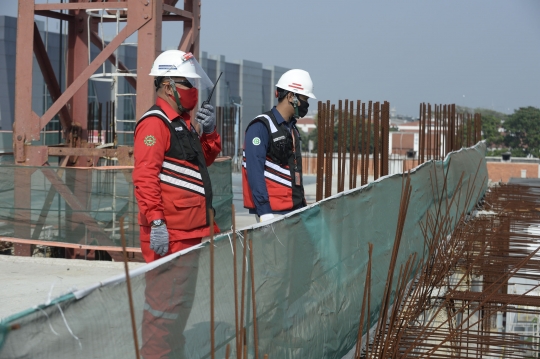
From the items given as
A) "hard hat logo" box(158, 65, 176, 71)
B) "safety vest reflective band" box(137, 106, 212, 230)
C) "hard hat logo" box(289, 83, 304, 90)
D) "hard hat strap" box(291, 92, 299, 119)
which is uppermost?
"hard hat logo" box(289, 83, 304, 90)

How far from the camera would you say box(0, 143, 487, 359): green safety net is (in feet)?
7.28

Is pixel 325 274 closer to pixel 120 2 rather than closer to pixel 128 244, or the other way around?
pixel 128 244

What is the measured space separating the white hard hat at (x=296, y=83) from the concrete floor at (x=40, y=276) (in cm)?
256

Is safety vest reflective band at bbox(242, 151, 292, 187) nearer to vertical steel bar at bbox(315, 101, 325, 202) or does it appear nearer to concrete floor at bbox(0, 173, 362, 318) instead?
concrete floor at bbox(0, 173, 362, 318)

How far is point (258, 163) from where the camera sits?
5.73 m

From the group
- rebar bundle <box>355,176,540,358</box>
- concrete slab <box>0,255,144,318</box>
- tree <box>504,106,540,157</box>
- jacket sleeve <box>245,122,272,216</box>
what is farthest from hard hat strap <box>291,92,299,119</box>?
tree <box>504,106,540,157</box>

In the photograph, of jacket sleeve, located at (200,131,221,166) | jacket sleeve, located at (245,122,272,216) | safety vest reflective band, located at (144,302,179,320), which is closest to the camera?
safety vest reflective band, located at (144,302,179,320)

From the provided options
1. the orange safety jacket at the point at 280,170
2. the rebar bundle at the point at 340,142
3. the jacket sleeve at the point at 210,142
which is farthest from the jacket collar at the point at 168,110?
the rebar bundle at the point at 340,142

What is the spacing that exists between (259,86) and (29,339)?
59.7 metres

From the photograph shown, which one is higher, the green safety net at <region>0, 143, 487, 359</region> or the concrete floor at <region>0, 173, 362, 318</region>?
the green safety net at <region>0, 143, 487, 359</region>

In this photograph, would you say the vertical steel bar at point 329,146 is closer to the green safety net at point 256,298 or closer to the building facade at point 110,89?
the green safety net at point 256,298

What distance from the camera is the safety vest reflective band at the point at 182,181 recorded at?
4.43m

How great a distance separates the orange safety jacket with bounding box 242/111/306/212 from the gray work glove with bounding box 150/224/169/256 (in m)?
1.70

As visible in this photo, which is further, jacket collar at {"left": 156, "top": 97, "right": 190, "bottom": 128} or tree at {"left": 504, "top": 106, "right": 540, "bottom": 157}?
tree at {"left": 504, "top": 106, "right": 540, "bottom": 157}
